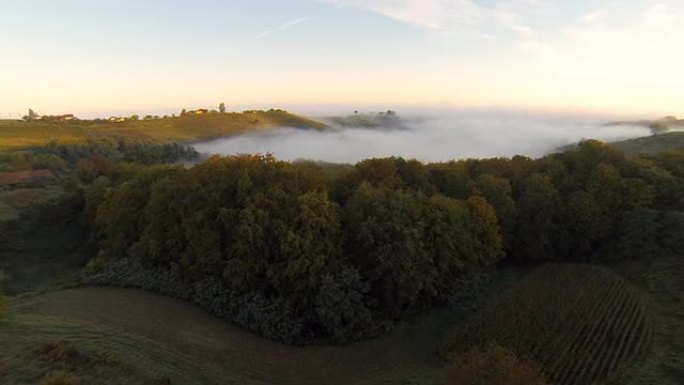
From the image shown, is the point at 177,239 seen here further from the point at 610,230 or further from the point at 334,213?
the point at 610,230

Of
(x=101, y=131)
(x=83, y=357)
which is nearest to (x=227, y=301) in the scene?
(x=83, y=357)

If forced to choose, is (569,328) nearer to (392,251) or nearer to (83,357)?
(392,251)

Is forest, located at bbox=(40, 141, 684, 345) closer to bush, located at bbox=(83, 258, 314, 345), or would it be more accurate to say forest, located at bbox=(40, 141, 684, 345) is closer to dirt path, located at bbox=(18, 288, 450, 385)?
bush, located at bbox=(83, 258, 314, 345)

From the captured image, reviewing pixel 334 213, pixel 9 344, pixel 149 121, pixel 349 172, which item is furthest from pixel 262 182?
pixel 149 121

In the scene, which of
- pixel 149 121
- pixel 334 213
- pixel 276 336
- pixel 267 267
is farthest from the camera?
pixel 149 121

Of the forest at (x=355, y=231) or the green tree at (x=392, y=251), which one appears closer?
the forest at (x=355, y=231)

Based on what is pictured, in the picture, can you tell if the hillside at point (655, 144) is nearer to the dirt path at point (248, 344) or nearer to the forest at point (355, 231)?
the forest at point (355, 231)

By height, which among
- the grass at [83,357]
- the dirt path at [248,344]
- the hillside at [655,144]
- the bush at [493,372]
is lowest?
the dirt path at [248,344]

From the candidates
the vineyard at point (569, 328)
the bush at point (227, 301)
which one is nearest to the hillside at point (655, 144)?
the vineyard at point (569, 328)

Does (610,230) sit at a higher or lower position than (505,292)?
higher
